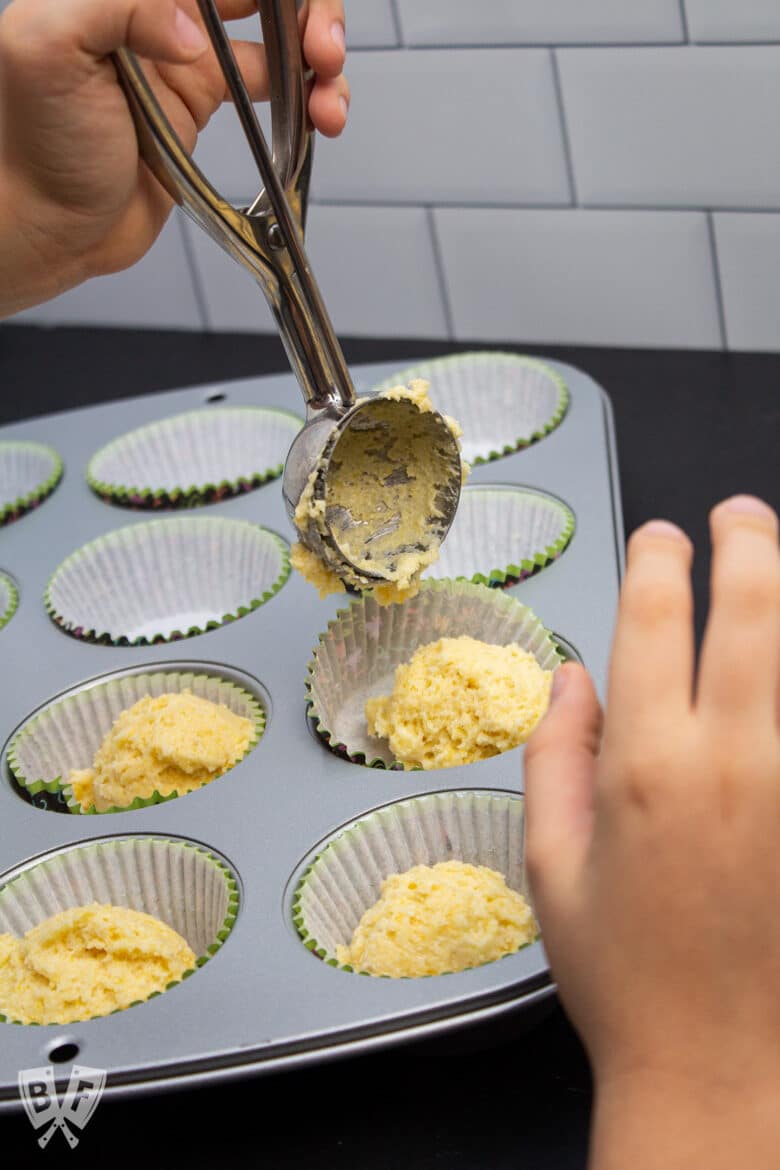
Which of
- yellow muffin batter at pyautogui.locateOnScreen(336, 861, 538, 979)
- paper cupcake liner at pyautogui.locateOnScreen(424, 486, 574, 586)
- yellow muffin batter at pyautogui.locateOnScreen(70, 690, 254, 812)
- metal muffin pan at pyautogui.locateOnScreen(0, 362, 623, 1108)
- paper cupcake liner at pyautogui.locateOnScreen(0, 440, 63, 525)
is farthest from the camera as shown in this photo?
paper cupcake liner at pyautogui.locateOnScreen(0, 440, 63, 525)

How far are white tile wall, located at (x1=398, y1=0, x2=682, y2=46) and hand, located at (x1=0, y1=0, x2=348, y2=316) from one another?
607 millimetres

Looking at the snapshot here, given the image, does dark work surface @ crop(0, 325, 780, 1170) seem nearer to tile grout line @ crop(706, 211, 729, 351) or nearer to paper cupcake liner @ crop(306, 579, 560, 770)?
paper cupcake liner @ crop(306, 579, 560, 770)

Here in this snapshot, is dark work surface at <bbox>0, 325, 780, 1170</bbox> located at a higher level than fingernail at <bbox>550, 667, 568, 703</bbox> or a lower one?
lower

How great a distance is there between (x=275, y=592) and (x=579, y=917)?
0.90 meters

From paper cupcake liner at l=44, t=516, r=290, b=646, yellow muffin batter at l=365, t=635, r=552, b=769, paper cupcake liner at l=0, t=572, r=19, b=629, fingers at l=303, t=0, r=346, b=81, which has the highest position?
fingers at l=303, t=0, r=346, b=81

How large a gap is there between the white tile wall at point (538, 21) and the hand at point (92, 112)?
607 millimetres

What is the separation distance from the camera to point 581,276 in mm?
2061

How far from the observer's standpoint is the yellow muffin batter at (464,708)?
1236 mm

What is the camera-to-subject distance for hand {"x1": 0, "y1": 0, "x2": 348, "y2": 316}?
110 cm

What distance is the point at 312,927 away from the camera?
1.09m

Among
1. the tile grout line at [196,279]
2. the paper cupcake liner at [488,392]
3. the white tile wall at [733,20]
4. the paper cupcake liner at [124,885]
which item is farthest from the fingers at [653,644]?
the tile grout line at [196,279]

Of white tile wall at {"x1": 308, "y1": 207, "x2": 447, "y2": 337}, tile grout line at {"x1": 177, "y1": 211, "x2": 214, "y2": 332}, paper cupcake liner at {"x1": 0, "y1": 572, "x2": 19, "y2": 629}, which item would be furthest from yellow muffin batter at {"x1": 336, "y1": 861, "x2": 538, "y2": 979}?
tile grout line at {"x1": 177, "y1": 211, "x2": 214, "y2": 332}

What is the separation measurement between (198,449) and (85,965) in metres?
0.97

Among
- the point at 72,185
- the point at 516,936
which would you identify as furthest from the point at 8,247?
the point at 516,936
